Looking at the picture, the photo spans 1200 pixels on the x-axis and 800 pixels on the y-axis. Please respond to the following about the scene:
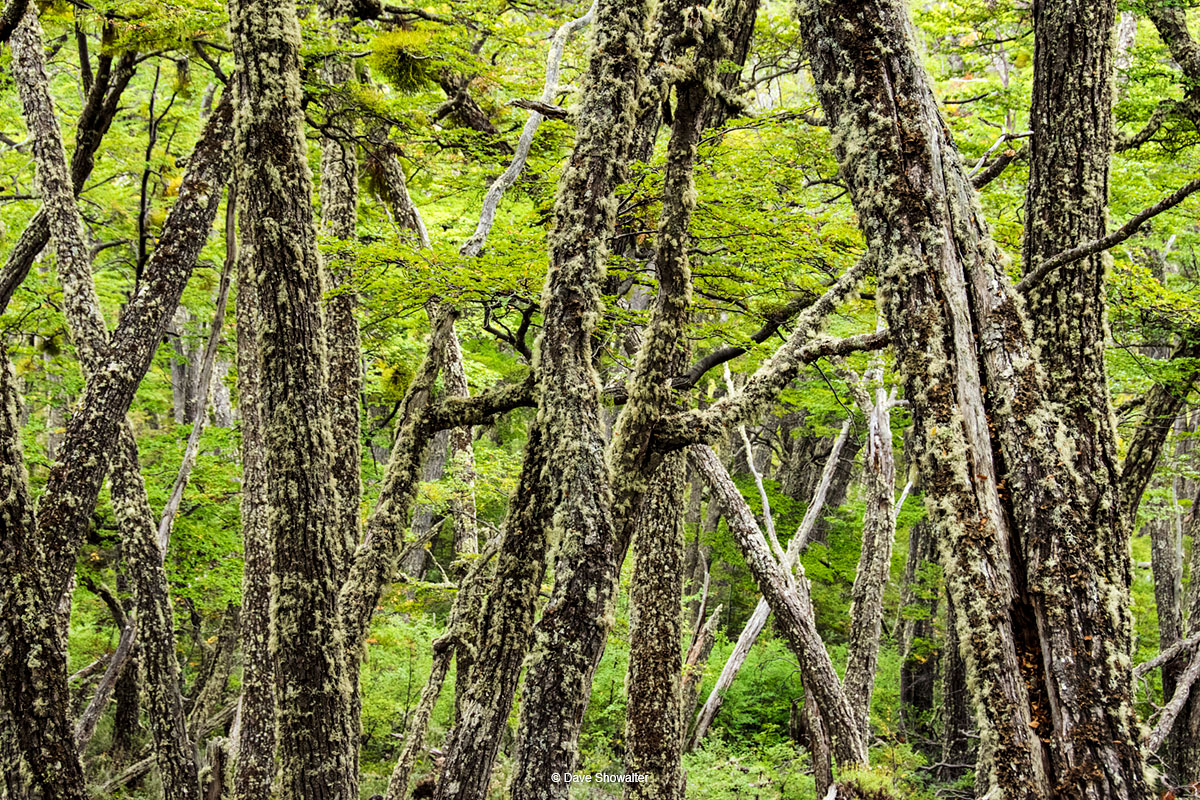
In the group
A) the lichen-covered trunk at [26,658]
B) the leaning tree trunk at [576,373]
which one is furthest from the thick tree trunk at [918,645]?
the lichen-covered trunk at [26,658]

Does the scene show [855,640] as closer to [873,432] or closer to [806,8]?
[873,432]

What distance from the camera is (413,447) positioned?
459 centimetres

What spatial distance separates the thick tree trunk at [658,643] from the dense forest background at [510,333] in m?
0.03

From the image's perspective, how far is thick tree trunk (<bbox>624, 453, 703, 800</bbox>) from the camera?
20.9 feet

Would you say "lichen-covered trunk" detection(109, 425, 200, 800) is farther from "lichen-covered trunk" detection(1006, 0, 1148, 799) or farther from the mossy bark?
"lichen-covered trunk" detection(1006, 0, 1148, 799)

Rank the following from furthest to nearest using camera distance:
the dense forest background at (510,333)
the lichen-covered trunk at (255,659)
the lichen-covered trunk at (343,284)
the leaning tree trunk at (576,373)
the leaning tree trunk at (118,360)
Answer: the lichen-covered trunk at (255,659)
the leaning tree trunk at (118,360)
the lichen-covered trunk at (343,284)
the dense forest background at (510,333)
the leaning tree trunk at (576,373)

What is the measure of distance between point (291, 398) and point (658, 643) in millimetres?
Result: 4050

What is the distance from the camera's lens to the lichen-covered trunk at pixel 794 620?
7340mm

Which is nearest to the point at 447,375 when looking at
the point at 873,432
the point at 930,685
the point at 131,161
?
the point at 873,432

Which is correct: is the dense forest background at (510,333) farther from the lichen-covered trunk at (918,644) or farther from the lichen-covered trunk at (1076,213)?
the lichen-covered trunk at (918,644)

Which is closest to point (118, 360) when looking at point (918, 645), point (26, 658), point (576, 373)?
point (26, 658)

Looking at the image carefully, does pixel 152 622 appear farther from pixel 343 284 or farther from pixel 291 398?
pixel 291 398

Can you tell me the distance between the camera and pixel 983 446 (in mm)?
2219

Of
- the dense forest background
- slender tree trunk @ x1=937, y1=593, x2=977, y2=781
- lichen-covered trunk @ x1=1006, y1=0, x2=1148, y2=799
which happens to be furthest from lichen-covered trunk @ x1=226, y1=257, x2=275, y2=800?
slender tree trunk @ x1=937, y1=593, x2=977, y2=781
